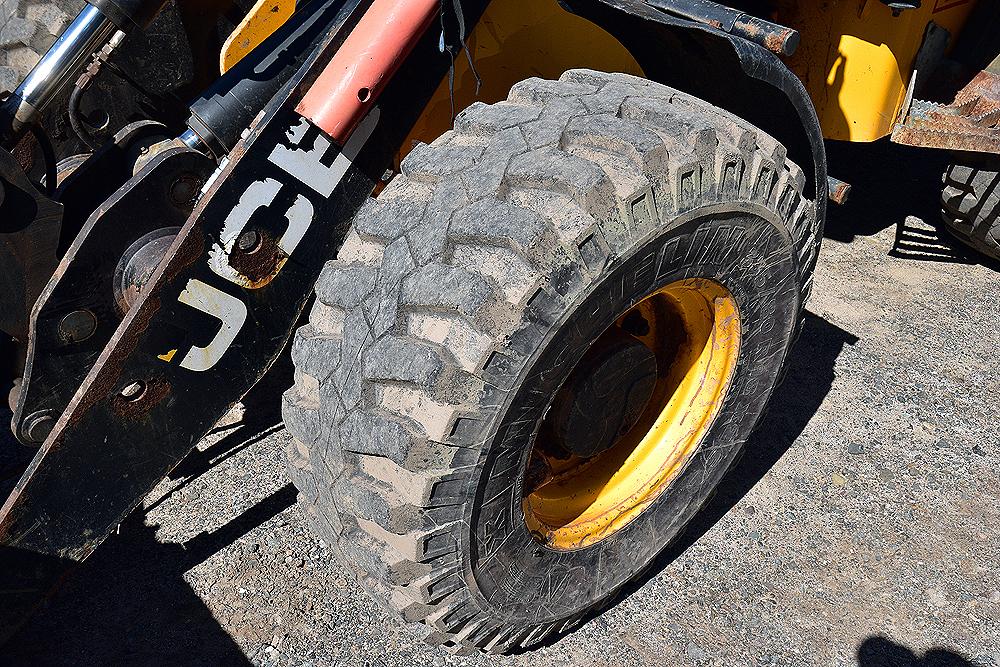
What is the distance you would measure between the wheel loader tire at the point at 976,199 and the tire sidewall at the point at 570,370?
1950 millimetres

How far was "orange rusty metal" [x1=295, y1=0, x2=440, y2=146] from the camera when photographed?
6.39ft

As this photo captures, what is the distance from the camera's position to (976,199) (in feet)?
13.2

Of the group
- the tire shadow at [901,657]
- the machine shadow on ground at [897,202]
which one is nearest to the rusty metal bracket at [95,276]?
the tire shadow at [901,657]

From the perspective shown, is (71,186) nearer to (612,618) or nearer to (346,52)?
(346,52)

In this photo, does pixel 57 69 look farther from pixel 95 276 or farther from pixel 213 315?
pixel 213 315

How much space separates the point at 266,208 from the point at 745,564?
1874 millimetres

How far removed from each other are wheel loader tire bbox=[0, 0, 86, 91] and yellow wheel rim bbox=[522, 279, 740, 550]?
7.83 feet

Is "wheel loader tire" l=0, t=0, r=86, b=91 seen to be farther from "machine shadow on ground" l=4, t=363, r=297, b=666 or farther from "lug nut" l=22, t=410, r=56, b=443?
"machine shadow on ground" l=4, t=363, r=297, b=666

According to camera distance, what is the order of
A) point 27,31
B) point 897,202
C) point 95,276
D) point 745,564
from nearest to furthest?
point 95,276
point 745,564
point 27,31
point 897,202

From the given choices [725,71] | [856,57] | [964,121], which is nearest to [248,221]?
[725,71]

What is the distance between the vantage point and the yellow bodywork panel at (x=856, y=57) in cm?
295

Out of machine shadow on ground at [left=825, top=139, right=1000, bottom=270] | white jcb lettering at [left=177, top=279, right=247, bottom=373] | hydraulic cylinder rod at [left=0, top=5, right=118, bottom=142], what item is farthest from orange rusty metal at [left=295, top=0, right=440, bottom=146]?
machine shadow on ground at [left=825, top=139, right=1000, bottom=270]

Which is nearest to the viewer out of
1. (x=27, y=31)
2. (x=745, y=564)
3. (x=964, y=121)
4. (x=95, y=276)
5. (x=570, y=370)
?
(x=570, y=370)

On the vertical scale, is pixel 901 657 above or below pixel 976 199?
below
